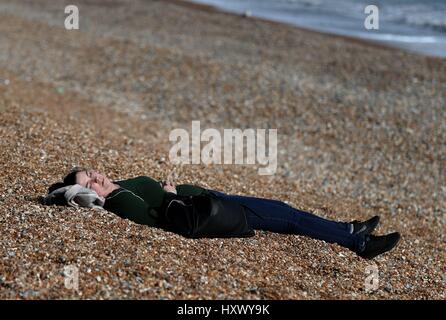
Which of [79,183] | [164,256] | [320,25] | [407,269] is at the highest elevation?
[320,25]

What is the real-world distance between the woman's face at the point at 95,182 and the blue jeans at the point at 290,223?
3.89 ft

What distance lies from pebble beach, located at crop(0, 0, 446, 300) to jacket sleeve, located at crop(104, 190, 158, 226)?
0.11m

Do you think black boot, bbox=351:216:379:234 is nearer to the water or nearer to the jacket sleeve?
the jacket sleeve

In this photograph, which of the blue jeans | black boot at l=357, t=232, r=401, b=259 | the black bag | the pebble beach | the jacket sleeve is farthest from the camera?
black boot at l=357, t=232, r=401, b=259

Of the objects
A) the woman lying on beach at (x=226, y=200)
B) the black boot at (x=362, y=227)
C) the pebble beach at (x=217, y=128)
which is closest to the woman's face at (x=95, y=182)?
the woman lying on beach at (x=226, y=200)

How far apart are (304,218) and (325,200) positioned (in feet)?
12.0

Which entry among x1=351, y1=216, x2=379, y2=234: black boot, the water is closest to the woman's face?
x1=351, y1=216, x2=379, y2=234: black boot

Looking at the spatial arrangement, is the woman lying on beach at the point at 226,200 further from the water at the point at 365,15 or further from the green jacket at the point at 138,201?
the water at the point at 365,15

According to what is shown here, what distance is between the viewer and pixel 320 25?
29.7 metres

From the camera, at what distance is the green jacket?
7051 millimetres

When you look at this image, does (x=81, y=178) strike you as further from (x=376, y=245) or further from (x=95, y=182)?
(x=376, y=245)

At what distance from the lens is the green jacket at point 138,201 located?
7051 millimetres

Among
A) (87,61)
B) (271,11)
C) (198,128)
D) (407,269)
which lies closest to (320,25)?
(271,11)
